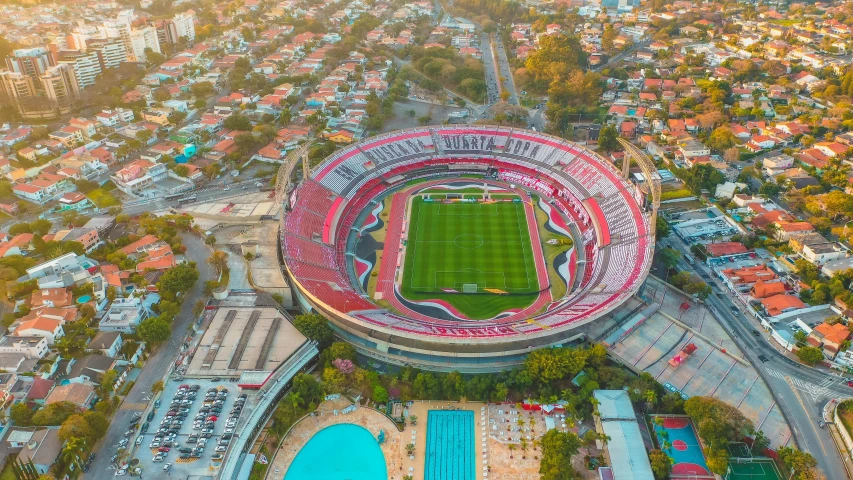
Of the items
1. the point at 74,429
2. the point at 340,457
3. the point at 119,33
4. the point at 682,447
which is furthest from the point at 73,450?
the point at 119,33

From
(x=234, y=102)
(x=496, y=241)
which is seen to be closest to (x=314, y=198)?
(x=496, y=241)

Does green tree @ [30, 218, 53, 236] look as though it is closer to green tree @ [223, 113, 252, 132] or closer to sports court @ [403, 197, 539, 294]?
green tree @ [223, 113, 252, 132]

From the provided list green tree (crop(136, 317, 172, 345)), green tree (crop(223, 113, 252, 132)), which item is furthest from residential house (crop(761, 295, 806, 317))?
green tree (crop(223, 113, 252, 132))

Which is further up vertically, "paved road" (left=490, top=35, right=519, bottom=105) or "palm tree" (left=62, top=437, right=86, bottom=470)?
"palm tree" (left=62, top=437, right=86, bottom=470)

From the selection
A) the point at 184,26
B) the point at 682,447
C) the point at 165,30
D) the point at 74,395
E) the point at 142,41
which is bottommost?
the point at 184,26

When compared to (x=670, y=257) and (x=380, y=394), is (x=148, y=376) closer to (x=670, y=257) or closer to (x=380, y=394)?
(x=380, y=394)

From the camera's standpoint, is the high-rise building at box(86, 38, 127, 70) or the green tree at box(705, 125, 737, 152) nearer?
the green tree at box(705, 125, 737, 152)
